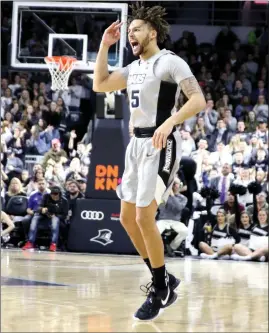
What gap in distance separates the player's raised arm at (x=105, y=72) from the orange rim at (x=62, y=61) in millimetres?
8862

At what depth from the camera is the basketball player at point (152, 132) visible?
216 inches

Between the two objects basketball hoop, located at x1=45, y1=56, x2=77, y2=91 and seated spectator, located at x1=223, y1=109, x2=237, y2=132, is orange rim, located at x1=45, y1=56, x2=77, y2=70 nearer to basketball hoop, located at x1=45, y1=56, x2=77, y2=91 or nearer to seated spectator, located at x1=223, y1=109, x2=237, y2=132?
basketball hoop, located at x1=45, y1=56, x2=77, y2=91

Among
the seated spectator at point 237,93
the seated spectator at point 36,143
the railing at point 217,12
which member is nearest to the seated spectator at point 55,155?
the seated spectator at point 36,143

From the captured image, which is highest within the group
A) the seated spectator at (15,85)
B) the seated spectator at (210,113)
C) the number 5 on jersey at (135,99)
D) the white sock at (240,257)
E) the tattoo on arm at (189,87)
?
the tattoo on arm at (189,87)

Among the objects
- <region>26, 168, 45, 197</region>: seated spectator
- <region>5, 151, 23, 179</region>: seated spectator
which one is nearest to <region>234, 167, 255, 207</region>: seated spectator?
<region>26, 168, 45, 197</region>: seated spectator

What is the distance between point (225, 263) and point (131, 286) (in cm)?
443

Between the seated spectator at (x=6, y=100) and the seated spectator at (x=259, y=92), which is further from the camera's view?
the seated spectator at (x=259, y=92)

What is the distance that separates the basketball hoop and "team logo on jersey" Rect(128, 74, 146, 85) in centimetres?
905

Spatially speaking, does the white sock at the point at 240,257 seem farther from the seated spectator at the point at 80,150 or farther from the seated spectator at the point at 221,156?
the seated spectator at the point at 80,150

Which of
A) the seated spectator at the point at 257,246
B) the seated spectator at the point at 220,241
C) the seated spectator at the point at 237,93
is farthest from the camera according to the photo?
the seated spectator at the point at 237,93

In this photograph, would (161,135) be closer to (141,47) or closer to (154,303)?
(141,47)

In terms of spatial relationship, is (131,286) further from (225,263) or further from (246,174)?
(246,174)

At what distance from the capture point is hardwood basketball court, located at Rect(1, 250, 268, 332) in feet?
16.1

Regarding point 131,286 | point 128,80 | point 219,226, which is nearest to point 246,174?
point 219,226
